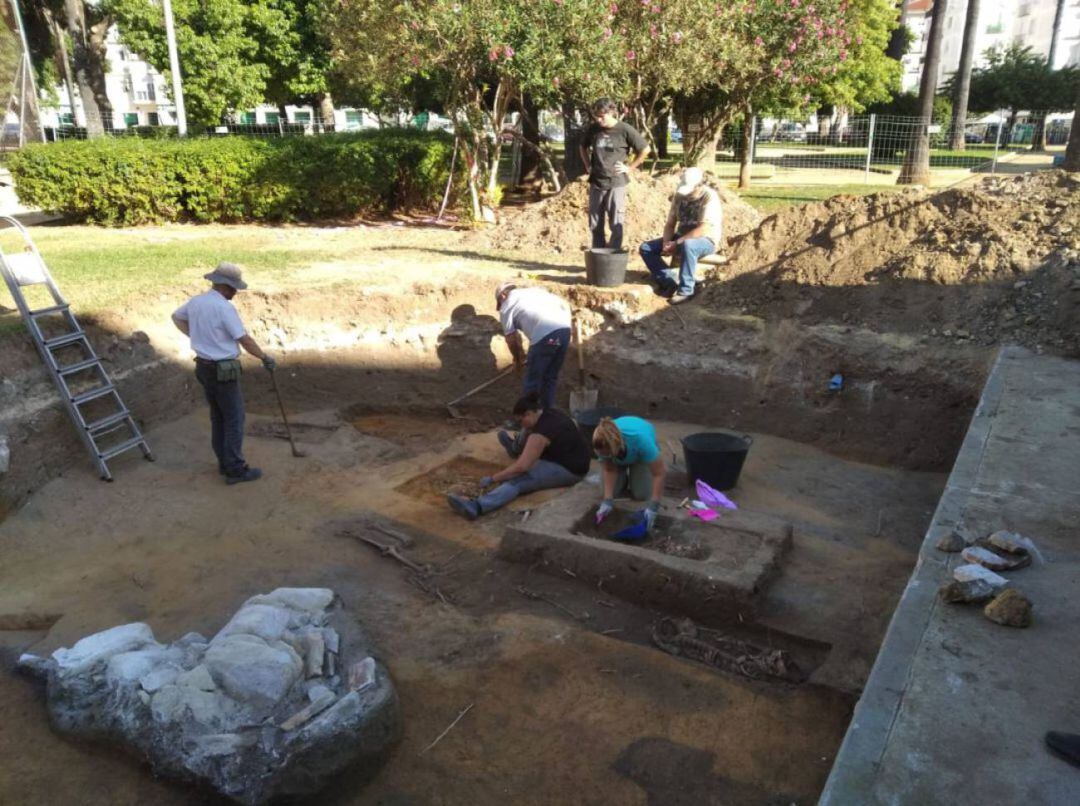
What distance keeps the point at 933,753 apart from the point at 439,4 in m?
11.7

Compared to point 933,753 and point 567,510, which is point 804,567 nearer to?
point 567,510

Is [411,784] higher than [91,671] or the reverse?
the reverse

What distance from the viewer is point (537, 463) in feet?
23.1

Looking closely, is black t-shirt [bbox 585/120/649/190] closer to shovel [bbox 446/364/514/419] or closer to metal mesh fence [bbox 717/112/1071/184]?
shovel [bbox 446/364/514/419]

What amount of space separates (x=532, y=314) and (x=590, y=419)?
1173mm

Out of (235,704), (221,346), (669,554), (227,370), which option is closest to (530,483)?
(669,554)

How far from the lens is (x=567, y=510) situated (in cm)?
602

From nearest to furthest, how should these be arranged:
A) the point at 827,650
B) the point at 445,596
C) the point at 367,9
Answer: the point at 827,650 < the point at 445,596 < the point at 367,9

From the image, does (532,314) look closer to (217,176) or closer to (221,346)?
(221,346)

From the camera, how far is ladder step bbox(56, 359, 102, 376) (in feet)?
23.2

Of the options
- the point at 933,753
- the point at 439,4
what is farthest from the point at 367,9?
the point at 933,753

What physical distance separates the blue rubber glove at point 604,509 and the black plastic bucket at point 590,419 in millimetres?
1598

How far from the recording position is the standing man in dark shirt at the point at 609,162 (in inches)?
375

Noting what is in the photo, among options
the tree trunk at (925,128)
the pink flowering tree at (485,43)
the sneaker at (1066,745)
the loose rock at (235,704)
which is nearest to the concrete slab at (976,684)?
the sneaker at (1066,745)
